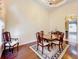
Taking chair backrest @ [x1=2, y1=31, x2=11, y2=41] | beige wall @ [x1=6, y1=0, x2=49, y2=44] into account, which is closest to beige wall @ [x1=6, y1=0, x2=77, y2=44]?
beige wall @ [x1=6, y1=0, x2=49, y2=44]

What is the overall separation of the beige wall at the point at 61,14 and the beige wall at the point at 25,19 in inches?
35.2

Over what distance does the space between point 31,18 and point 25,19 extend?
52 centimetres

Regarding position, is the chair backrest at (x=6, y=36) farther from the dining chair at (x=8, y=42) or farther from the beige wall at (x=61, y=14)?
the beige wall at (x=61, y=14)

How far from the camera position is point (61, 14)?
8.30 metres

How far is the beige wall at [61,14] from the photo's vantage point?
779 cm

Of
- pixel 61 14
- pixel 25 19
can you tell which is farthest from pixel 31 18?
pixel 61 14

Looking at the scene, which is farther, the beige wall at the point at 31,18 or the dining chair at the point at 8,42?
the beige wall at the point at 31,18

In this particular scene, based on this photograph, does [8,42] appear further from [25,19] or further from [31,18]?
[31,18]

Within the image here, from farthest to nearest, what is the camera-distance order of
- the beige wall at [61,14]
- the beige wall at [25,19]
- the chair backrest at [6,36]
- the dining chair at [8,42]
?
the beige wall at [61,14] → the beige wall at [25,19] → the chair backrest at [6,36] → the dining chair at [8,42]

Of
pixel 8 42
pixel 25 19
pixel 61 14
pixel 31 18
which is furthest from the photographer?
pixel 61 14

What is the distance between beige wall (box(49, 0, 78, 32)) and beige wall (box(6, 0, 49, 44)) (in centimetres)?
89

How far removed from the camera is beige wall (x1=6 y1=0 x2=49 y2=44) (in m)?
5.77

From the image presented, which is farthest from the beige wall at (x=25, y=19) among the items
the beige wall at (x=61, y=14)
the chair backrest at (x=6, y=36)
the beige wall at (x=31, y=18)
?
the beige wall at (x=61, y=14)

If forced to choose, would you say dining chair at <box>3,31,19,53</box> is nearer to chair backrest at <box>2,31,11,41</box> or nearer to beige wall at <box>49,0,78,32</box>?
chair backrest at <box>2,31,11,41</box>
